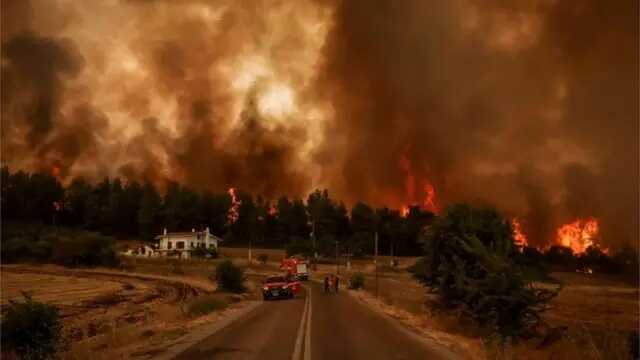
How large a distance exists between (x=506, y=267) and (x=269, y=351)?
32.8 ft

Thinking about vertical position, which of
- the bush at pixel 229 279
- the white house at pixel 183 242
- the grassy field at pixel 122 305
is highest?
the white house at pixel 183 242

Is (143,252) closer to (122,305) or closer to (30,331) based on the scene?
(122,305)

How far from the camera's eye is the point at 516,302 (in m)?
24.6

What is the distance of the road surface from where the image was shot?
64.4ft

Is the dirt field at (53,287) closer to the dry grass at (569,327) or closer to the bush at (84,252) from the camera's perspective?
the bush at (84,252)

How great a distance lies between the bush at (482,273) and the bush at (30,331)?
1552 cm

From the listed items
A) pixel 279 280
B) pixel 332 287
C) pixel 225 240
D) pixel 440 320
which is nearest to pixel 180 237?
pixel 225 240

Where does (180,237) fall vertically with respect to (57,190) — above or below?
below

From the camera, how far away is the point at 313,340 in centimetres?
2342

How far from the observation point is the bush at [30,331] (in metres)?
20.5

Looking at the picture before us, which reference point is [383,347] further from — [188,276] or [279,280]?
[188,276]

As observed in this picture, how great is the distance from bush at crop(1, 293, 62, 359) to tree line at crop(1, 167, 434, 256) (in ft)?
473

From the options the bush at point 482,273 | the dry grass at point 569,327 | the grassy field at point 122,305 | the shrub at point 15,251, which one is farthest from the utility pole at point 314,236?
the bush at point 482,273

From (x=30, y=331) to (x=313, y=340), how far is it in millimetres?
9484
